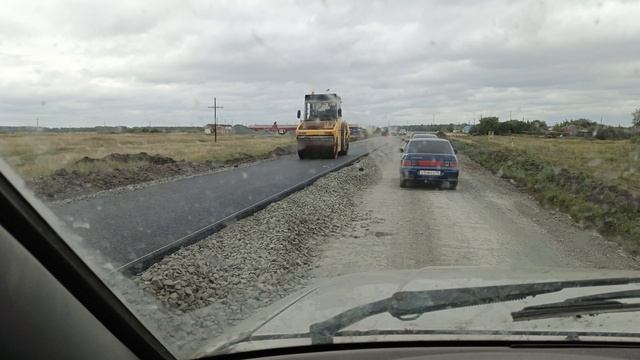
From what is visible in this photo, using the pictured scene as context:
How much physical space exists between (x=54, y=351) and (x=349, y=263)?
6317mm

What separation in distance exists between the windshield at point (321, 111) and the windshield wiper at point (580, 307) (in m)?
29.8

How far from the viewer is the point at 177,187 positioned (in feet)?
61.2

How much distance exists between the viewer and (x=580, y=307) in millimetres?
2947

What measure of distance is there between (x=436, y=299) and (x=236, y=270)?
4.85 m

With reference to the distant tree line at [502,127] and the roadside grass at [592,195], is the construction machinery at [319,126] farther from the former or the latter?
the distant tree line at [502,127]

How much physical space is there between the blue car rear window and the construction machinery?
1224 centimetres

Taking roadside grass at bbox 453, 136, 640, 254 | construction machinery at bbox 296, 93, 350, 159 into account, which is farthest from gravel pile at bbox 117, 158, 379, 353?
construction machinery at bbox 296, 93, 350, 159

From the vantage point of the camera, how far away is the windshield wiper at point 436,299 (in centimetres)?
287

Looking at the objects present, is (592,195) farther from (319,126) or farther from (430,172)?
(319,126)

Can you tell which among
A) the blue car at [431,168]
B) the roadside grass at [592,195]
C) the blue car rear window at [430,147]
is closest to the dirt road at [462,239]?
the roadside grass at [592,195]

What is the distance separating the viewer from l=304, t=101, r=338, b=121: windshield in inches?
1286

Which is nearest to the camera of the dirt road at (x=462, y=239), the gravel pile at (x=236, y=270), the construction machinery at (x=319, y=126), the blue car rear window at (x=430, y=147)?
the gravel pile at (x=236, y=270)

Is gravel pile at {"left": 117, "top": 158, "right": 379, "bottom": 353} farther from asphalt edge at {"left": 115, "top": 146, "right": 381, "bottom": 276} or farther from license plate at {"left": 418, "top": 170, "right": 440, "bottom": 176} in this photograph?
license plate at {"left": 418, "top": 170, "right": 440, "bottom": 176}

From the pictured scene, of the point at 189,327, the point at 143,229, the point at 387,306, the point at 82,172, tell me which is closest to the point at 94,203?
the point at 143,229
